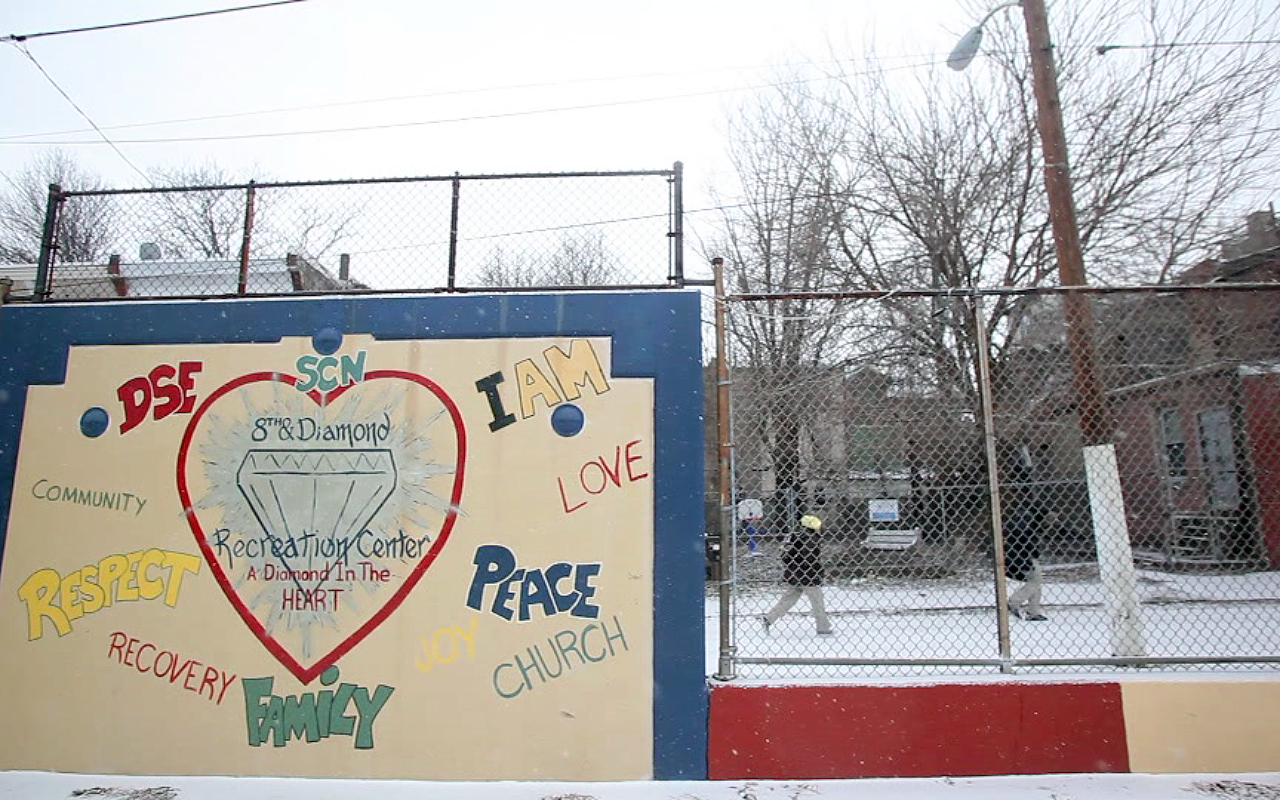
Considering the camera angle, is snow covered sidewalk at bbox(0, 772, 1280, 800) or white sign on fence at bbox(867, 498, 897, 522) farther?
white sign on fence at bbox(867, 498, 897, 522)

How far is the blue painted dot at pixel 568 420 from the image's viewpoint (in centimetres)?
400

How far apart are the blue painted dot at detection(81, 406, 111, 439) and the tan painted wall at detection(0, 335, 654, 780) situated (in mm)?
60

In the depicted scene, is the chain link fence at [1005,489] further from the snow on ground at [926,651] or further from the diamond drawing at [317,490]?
the diamond drawing at [317,490]

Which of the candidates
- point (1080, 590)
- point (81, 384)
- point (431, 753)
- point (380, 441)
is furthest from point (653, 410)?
point (1080, 590)

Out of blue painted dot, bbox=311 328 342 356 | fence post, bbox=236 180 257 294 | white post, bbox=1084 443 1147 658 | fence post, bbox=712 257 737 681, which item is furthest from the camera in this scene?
white post, bbox=1084 443 1147 658

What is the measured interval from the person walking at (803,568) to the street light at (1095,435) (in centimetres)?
183

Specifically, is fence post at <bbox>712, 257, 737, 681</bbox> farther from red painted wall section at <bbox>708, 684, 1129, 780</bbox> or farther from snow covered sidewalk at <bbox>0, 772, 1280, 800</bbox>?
snow covered sidewalk at <bbox>0, 772, 1280, 800</bbox>

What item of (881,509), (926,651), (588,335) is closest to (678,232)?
(588,335)

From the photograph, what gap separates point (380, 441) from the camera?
405cm

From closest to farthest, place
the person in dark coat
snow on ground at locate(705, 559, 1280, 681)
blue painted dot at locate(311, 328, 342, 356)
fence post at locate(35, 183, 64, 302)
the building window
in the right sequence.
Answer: blue painted dot at locate(311, 328, 342, 356)
fence post at locate(35, 183, 64, 302)
snow on ground at locate(705, 559, 1280, 681)
the person in dark coat
the building window

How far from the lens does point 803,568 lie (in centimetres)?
554

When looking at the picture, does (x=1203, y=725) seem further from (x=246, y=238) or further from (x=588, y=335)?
(x=246, y=238)

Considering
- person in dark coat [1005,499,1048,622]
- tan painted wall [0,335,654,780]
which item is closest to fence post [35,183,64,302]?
tan painted wall [0,335,654,780]

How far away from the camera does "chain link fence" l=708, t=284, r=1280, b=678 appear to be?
170 inches
